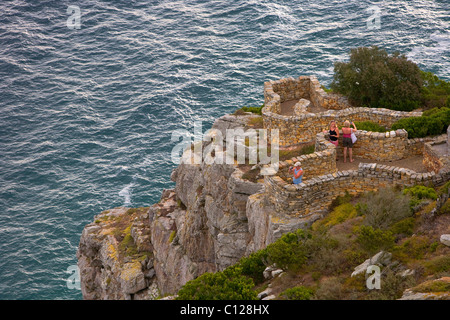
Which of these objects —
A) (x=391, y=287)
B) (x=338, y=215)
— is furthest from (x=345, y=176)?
(x=391, y=287)

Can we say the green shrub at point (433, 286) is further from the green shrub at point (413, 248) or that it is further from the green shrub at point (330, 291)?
the green shrub at point (413, 248)

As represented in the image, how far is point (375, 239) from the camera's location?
20.2m

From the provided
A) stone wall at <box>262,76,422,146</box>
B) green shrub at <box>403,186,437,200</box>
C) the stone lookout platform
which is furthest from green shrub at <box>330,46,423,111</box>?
green shrub at <box>403,186,437,200</box>

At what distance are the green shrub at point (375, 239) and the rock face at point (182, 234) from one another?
23.8 ft

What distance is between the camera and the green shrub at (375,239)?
66.3 feet

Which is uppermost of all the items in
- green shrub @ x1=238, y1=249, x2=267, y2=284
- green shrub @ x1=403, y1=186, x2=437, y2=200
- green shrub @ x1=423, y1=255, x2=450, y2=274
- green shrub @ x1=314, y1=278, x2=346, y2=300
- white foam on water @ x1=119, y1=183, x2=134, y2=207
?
green shrub @ x1=423, y1=255, x2=450, y2=274

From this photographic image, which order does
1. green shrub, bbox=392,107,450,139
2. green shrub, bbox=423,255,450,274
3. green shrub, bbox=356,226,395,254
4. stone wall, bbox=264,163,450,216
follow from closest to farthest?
green shrub, bbox=423,255,450,274, green shrub, bbox=356,226,395,254, stone wall, bbox=264,163,450,216, green shrub, bbox=392,107,450,139

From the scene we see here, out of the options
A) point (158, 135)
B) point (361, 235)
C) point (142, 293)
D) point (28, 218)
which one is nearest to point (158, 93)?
point (158, 135)

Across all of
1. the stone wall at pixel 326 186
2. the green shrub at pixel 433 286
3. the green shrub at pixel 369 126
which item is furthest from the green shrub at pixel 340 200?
the green shrub at pixel 433 286

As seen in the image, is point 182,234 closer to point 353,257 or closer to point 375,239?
point 353,257

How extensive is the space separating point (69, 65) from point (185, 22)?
22.9 m

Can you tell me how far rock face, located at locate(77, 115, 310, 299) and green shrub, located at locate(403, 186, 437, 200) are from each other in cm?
533

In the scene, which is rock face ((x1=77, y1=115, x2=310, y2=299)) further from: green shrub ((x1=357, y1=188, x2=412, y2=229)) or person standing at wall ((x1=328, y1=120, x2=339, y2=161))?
person standing at wall ((x1=328, y1=120, x2=339, y2=161))

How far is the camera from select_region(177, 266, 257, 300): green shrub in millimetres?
20281
